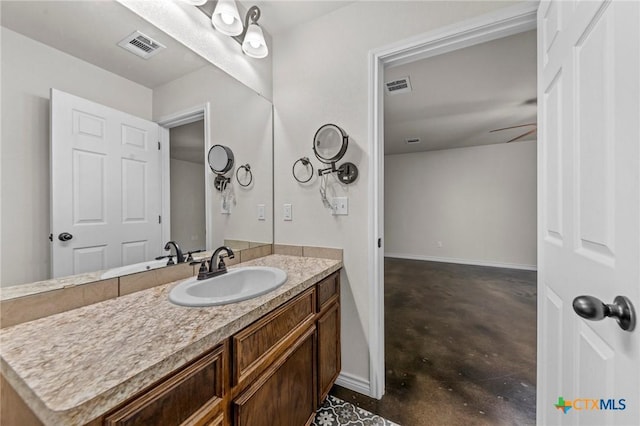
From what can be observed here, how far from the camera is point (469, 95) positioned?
9.24 feet

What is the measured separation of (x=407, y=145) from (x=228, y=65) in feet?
13.7

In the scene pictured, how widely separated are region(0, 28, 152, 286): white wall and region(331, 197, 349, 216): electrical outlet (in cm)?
127

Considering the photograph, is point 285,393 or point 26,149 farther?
point 285,393

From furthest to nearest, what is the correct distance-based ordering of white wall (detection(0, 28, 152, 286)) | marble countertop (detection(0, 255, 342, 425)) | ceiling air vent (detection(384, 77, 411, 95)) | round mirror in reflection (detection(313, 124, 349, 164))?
ceiling air vent (detection(384, 77, 411, 95)), round mirror in reflection (detection(313, 124, 349, 164)), white wall (detection(0, 28, 152, 286)), marble countertop (detection(0, 255, 342, 425))

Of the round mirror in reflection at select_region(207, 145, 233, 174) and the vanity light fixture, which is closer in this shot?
the vanity light fixture

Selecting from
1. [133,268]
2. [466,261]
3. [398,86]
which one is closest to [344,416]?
[133,268]

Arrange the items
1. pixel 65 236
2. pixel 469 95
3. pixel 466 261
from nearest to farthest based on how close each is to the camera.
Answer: pixel 65 236 → pixel 469 95 → pixel 466 261

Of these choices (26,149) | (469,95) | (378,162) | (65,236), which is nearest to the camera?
(26,149)

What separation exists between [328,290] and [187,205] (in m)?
0.92

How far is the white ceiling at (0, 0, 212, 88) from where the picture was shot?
784 millimetres

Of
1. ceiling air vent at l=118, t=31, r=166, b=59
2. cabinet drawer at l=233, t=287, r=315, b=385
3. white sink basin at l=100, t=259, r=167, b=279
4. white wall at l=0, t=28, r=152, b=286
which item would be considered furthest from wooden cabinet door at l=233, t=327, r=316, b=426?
ceiling air vent at l=118, t=31, r=166, b=59

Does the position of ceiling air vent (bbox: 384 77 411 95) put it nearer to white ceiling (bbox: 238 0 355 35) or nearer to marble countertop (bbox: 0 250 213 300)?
white ceiling (bbox: 238 0 355 35)

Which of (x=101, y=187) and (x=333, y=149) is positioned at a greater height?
(x=333, y=149)

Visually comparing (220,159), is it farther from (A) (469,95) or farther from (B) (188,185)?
(A) (469,95)
